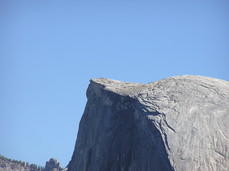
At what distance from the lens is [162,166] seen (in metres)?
33.5

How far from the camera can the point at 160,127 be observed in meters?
34.7

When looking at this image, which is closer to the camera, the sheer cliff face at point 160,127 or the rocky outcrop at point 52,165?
the sheer cliff face at point 160,127

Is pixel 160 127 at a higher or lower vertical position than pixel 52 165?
lower

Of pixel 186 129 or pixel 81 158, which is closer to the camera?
pixel 186 129

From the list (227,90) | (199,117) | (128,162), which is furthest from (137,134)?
(227,90)

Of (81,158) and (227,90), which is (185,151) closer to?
(227,90)

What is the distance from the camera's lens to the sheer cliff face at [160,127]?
110ft

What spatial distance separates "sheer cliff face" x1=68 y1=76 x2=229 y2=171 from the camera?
110 feet

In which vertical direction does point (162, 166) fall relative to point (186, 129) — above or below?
below

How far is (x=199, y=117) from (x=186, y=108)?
1.13 metres

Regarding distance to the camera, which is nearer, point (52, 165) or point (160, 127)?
point (160, 127)

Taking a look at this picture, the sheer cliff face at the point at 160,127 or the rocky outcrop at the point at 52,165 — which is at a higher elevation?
the rocky outcrop at the point at 52,165

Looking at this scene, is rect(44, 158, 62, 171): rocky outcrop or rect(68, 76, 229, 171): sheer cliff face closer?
rect(68, 76, 229, 171): sheer cliff face

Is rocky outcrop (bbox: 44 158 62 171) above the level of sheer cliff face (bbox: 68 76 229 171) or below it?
above
